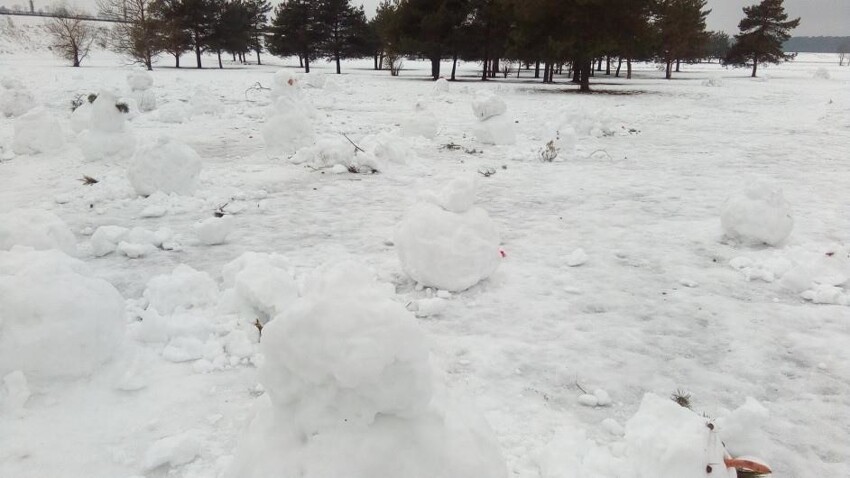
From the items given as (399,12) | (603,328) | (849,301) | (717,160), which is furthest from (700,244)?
(399,12)

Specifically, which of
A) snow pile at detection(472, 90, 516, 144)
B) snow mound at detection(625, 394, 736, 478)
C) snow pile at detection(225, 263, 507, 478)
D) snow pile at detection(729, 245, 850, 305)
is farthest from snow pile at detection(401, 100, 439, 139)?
snow pile at detection(225, 263, 507, 478)

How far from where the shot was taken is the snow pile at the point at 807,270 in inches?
162

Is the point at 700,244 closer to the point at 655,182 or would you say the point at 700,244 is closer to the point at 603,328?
the point at 603,328

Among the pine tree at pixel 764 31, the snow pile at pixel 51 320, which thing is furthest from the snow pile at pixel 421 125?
the pine tree at pixel 764 31

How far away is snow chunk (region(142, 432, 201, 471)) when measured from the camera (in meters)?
2.38

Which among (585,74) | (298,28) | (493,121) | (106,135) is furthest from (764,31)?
(106,135)

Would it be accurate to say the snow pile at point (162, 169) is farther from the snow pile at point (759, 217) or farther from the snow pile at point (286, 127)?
the snow pile at point (759, 217)

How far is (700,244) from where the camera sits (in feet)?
17.4

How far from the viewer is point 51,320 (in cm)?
288

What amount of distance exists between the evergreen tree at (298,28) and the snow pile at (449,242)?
36.5 metres

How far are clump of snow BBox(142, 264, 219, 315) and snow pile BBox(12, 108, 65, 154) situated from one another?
7.02 metres

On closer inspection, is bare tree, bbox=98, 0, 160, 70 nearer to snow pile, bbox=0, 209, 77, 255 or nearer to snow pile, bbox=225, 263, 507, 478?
snow pile, bbox=0, 209, 77, 255

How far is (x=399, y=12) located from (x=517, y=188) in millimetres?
24773

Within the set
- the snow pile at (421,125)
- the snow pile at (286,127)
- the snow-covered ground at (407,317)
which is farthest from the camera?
the snow pile at (421,125)
